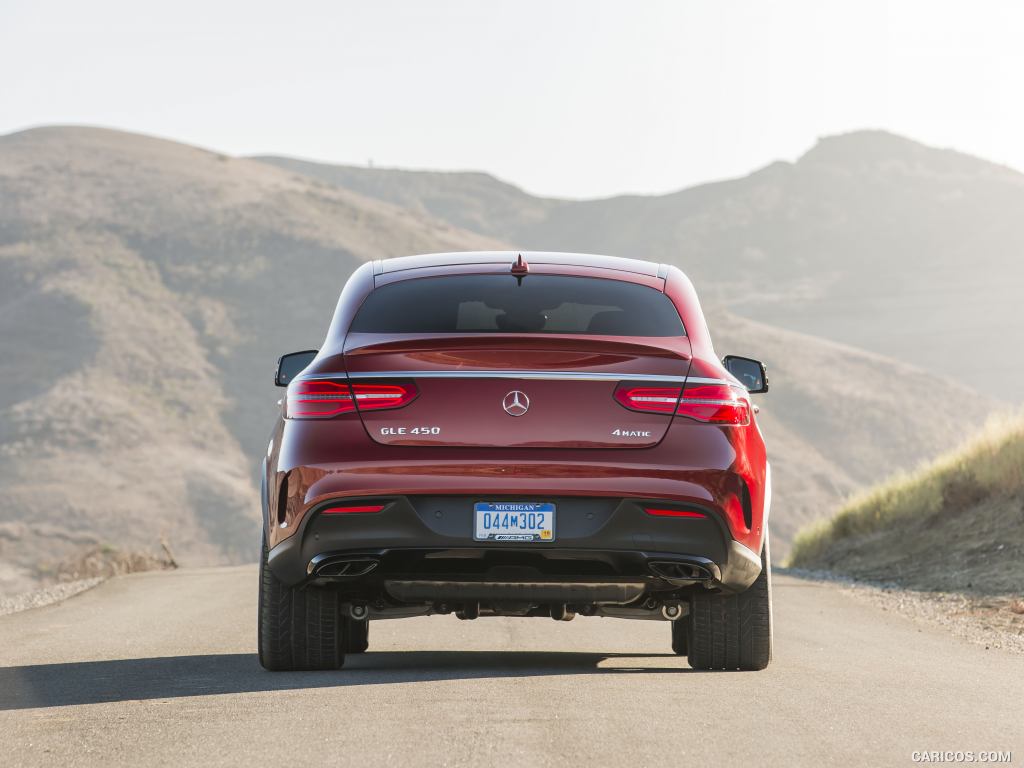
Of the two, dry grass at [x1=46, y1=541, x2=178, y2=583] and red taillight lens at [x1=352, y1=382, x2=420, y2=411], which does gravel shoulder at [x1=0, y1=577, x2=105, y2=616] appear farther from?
red taillight lens at [x1=352, y1=382, x2=420, y2=411]

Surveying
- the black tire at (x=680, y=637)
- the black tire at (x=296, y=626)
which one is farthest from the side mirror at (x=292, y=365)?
the black tire at (x=680, y=637)

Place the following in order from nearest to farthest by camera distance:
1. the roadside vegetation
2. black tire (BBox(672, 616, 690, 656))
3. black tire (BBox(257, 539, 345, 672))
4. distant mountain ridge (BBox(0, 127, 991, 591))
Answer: black tire (BBox(257, 539, 345, 672)) < black tire (BBox(672, 616, 690, 656)) < the roadside vegetation < distant mountain ridge (BBox(0, 127, 991, 591))

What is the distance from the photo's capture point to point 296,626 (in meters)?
7.65

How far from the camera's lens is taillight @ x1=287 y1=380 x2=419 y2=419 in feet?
22.8

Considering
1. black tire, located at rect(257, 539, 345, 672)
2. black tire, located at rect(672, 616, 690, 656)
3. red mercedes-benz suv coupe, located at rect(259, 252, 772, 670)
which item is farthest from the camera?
black tire, located at rect(672, 616, 690, 656)

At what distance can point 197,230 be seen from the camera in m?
108

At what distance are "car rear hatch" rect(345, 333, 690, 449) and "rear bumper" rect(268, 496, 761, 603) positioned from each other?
286 mm

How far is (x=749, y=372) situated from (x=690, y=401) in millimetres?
1183

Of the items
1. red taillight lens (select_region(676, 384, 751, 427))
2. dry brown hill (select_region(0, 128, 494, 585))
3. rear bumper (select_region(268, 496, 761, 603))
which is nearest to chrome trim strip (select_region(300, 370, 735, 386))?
red taillight lens (select_region(676, 384, 751, 427))

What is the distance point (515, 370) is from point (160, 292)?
91.7 metres

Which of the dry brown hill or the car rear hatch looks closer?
the car rear hatch

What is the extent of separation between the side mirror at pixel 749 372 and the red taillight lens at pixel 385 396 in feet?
6.01

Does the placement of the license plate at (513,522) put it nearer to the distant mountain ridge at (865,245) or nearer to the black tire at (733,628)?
the black tire at (733,628)

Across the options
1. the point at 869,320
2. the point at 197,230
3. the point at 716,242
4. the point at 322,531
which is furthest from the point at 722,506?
the point at 716,242
